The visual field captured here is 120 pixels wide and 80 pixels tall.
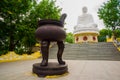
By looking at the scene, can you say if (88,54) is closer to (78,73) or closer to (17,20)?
(17,20)

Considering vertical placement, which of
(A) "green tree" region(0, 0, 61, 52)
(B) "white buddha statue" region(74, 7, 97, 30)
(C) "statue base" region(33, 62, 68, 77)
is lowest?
(C) "statue base" region(33, 62, 68, 77)

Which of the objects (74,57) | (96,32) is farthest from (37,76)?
(96,32)

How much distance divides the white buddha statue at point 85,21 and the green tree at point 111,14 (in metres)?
4.67

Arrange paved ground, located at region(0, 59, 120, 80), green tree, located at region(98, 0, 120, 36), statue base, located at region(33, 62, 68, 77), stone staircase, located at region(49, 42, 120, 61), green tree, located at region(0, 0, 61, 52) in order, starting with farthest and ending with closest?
green tree, located at region(98, 0, 120, 36), stone staircase, located at region(49, 42, 120, 61), green tree, located at region(0, 0, 61, 52), statue base, located at region(33, 62, 68, 77), paved ground, located at region(0, 59, 120, 80)

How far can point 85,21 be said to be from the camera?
30391 millimetres

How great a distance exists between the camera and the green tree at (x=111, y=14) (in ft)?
75.3

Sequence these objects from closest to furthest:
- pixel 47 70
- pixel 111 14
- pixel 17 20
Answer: pixel 47 70 → pixel 17 20 → pixel 111 14

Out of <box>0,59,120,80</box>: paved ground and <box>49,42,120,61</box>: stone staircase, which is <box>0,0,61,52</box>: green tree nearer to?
<box>49,42,120,61</box>: stone staircase

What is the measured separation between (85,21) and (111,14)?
758 cm

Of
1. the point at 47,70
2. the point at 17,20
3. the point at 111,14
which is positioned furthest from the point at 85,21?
the point at 47,70

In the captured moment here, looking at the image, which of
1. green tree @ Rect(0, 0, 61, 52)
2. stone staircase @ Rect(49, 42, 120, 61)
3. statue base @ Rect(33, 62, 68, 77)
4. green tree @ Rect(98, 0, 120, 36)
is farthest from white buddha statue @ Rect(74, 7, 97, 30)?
statue base @ Rect(33, 62, 68, 77)

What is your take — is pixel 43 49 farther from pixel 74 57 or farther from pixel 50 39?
pixel 74 57

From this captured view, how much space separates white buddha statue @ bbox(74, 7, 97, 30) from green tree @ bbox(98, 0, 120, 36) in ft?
15.3

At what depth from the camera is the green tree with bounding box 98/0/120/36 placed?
75.3 ft
